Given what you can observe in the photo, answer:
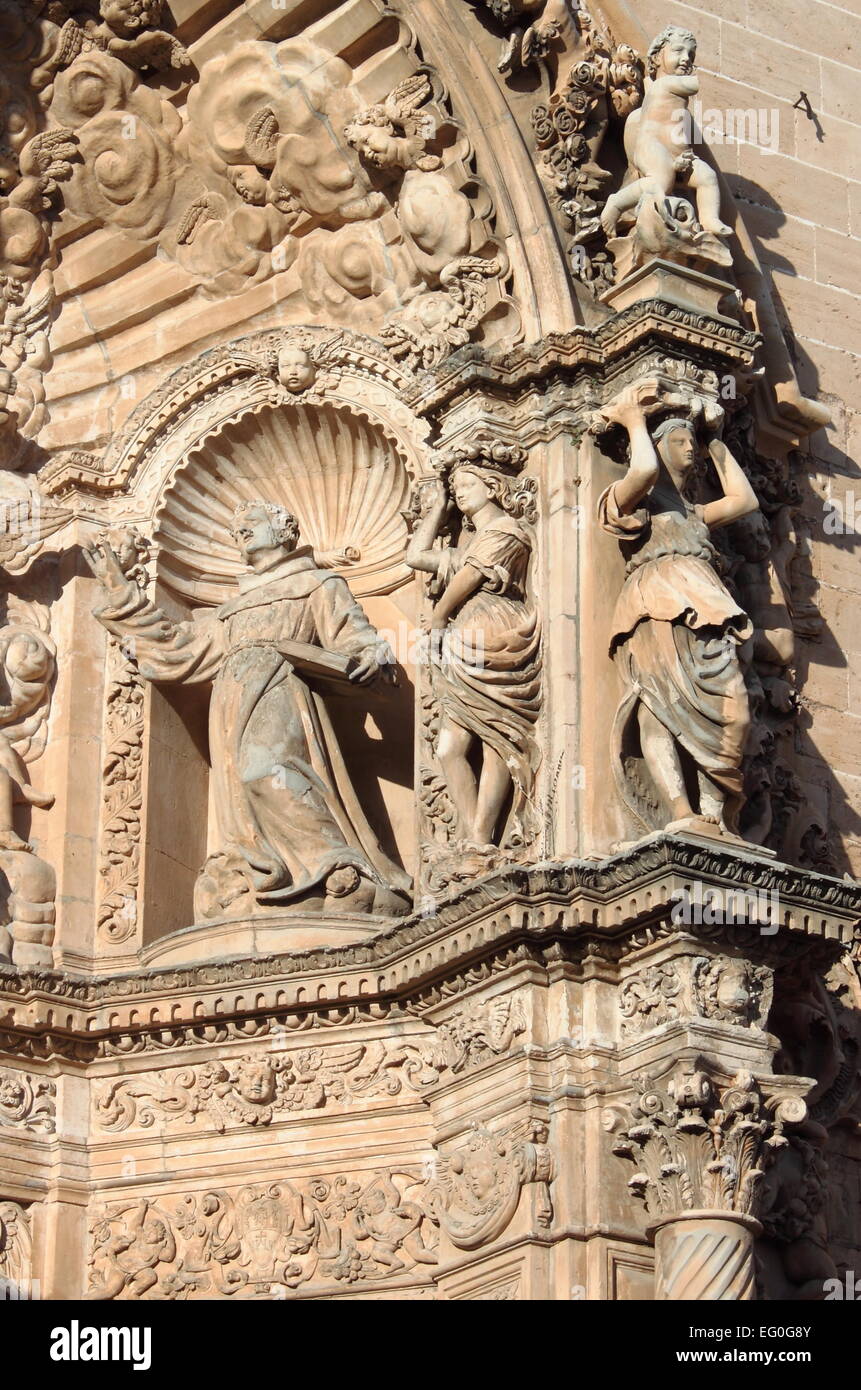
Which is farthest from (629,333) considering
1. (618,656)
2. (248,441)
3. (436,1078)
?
(436,1078)

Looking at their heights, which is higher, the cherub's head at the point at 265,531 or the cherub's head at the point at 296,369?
the cherub's head at the point at 296,369

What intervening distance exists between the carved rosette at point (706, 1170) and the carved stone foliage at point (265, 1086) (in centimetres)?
135

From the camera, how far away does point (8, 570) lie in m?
14.2

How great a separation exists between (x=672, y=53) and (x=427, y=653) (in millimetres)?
2923

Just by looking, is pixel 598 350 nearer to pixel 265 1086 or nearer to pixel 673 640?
pixel 673 640

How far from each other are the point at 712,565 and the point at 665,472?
47cm

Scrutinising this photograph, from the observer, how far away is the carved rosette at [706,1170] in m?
11.4

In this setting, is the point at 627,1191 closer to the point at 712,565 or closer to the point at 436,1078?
the point at 436,1078

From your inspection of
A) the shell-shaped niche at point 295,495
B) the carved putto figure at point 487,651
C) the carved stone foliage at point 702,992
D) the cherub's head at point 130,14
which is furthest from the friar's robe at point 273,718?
the cherub's head at point 130,14

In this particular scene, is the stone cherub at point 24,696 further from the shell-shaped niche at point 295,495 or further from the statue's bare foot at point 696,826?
the statue's bare foot at point 696,826

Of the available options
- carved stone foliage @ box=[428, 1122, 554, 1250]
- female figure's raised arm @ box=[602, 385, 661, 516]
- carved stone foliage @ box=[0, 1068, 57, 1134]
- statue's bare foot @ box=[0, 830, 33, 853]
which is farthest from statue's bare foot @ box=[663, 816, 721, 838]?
statue's bare foot @ box=[0, 830, 33, 853]

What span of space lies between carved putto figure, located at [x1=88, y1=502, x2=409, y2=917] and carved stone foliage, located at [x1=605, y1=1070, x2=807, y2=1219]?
7.02 ft

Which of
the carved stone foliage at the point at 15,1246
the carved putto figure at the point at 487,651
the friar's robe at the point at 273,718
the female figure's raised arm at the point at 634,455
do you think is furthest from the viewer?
the friar's robe at the point at 273,718

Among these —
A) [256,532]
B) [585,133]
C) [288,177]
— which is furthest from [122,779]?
[585,133]
